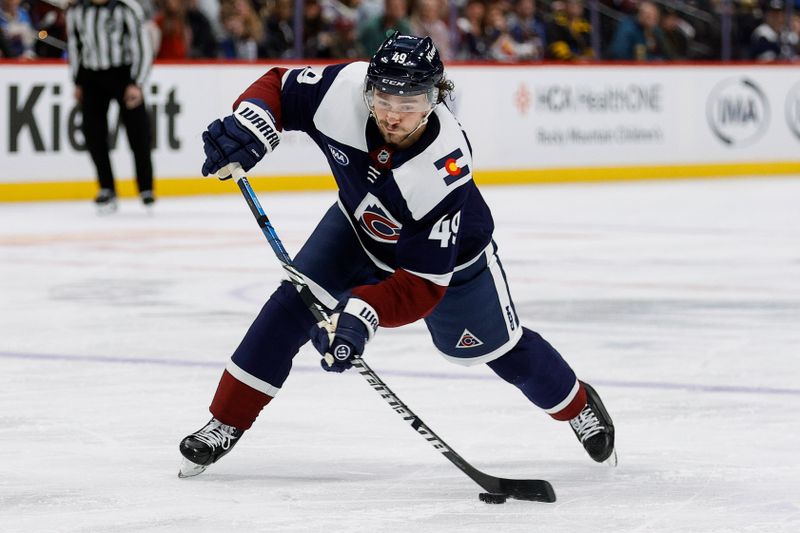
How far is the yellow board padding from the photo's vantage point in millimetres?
9992

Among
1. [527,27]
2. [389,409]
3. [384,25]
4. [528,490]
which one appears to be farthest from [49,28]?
[528,490]

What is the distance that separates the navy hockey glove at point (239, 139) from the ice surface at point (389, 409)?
0.61 meters

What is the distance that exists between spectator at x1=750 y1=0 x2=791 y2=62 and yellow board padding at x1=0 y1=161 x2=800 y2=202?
915 millimetres

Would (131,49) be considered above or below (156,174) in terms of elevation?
above

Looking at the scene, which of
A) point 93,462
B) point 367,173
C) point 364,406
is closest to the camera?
point 367,173

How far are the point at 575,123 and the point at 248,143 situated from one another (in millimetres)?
9470

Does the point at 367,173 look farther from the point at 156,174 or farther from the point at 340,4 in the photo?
the point at 340,4

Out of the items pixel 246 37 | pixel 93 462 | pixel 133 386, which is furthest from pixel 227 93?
pixel 93 462

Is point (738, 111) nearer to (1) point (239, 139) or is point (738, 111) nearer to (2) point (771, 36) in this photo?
(2) point (771, 36)

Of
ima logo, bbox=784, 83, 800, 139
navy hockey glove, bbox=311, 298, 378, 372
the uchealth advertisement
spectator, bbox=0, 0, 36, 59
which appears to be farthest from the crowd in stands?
navy hockey glove, bbox=311, 298, 378, 372

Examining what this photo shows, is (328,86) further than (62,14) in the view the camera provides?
No

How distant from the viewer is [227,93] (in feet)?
35.2

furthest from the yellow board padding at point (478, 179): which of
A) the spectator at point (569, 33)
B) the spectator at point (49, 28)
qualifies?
the spectator at point (569, 33)

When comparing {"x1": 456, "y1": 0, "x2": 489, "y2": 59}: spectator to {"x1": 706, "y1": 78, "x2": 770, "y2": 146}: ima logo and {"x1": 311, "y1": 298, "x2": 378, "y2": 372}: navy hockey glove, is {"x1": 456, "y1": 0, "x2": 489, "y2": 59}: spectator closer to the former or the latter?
{"x1": 706, "y1": 78, "x2": 770, "y2": 146}: ima logo
